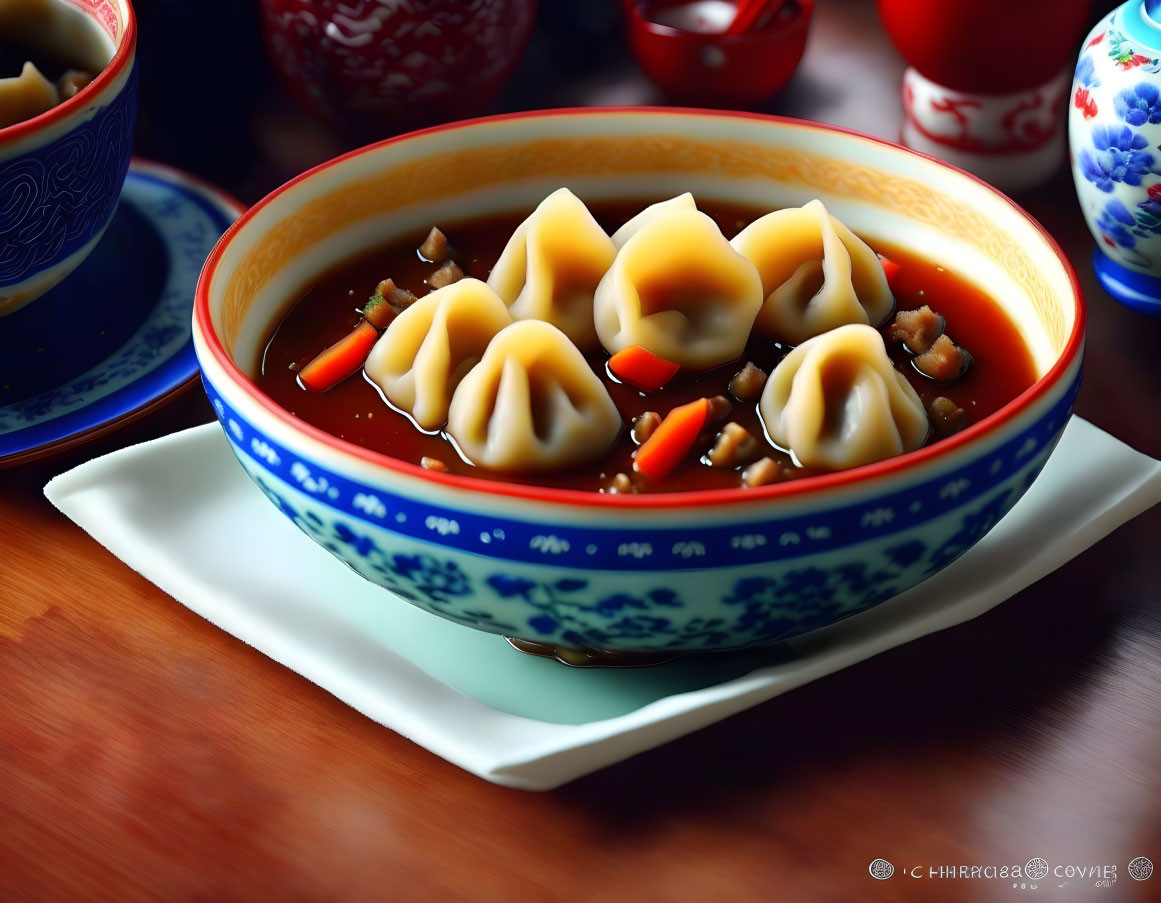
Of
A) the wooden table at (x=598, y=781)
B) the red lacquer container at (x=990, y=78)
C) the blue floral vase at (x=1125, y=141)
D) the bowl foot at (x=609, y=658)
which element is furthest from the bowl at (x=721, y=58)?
the bowl foot at (x=609, y=658)

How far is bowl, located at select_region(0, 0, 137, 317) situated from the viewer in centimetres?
143

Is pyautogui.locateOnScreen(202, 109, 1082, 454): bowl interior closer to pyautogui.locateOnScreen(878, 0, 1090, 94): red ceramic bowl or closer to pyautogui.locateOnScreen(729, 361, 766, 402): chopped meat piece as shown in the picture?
pyautogui.locateOnScreen(729, 361, 766, 402): chopped meat piece

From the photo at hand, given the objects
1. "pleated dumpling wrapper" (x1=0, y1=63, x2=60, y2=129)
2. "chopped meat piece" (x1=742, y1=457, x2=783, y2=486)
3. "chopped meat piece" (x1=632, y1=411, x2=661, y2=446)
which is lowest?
"pleated dumpling wrapper" (x1=0, y1=63, x2=60, y2=129)

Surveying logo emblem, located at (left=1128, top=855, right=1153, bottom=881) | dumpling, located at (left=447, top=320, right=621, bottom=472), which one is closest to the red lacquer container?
dumpling, located at (left=447, top=320, right=621, bottom=472)

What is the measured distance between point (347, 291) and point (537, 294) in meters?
0.24

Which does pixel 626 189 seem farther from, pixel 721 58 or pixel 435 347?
pixel 721 58

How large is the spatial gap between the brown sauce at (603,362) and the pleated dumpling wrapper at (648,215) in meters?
0.12

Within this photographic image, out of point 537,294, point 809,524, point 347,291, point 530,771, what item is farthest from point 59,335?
point 809,524

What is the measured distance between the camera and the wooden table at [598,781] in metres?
1.03

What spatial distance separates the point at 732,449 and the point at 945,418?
211 millimetres

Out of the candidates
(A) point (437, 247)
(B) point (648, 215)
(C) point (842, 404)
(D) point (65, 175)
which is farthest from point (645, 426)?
(D) point (65, 175)

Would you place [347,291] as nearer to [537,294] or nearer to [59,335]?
[537,294]

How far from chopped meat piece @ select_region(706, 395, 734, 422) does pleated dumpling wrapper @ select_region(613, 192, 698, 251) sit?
0.24 m

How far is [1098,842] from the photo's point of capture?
1.05m
